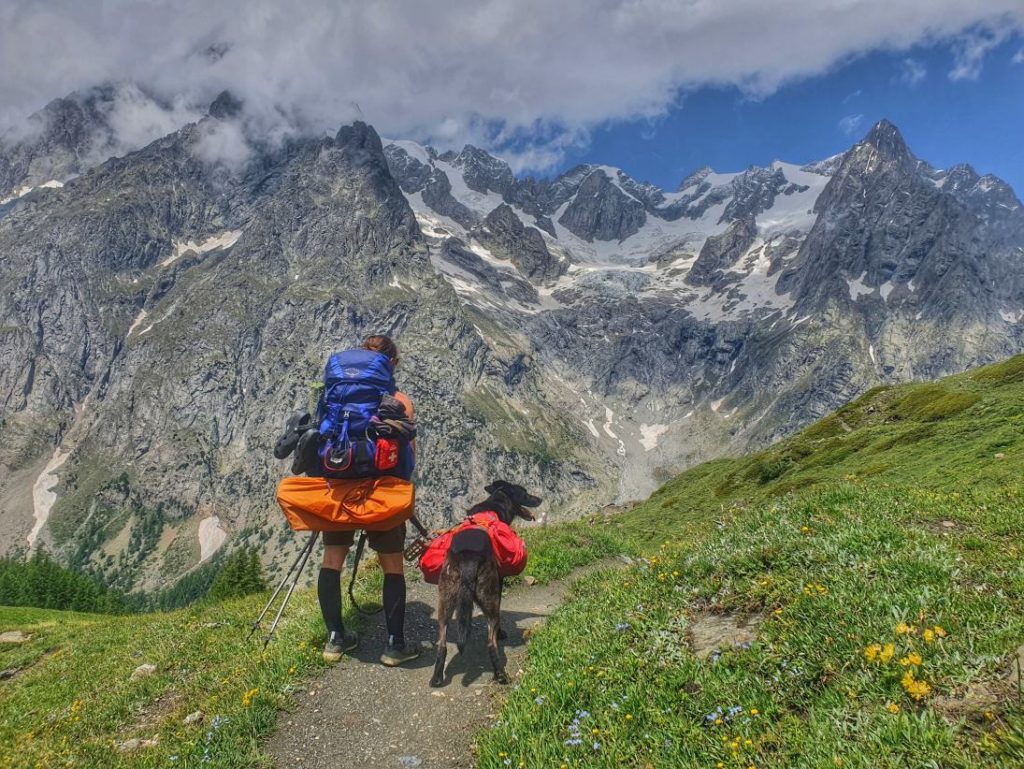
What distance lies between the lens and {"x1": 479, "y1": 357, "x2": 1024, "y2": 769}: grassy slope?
438 centimetres

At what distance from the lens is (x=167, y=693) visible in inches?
376

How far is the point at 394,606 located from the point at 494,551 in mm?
2063

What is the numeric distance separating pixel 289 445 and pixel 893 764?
919 centimetres

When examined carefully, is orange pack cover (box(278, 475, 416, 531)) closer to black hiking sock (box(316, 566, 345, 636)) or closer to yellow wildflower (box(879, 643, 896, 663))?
black hiking sock (box(316, 566, 345, 636))

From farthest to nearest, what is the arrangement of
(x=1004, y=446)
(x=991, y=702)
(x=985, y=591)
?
(x=1004, y=446) < (x=985, y=591) < (x=991, y=702)

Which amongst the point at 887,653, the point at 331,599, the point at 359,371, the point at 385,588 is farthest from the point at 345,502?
the point at 887,653

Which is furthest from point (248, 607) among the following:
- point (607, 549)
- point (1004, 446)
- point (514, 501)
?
point (1004, 446)

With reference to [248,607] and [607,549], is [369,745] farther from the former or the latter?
[607,549]

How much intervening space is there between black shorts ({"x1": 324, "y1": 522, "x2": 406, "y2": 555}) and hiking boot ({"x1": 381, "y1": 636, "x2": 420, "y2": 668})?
152cm

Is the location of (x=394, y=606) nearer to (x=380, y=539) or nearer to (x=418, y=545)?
(x=380, y=539)

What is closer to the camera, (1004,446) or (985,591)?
(985,591)

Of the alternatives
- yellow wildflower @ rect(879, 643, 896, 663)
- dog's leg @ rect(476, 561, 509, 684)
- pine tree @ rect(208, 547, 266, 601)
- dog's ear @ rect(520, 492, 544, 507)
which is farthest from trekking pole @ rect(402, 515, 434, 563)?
pine tree @ rect(208, 547, 266, 601)

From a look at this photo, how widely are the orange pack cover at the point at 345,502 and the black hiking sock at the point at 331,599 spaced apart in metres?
0.89

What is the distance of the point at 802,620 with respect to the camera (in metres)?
6.19
